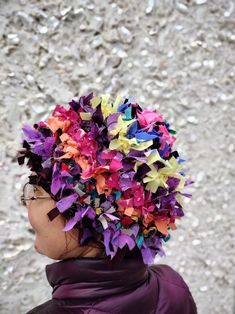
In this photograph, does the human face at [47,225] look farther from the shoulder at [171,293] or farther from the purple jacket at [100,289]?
the shoulder at [171,293]

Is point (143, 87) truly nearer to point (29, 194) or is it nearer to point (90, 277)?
point (29, 194)

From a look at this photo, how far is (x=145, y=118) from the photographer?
1391 mm

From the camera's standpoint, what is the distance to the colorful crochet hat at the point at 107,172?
1291 millimetres

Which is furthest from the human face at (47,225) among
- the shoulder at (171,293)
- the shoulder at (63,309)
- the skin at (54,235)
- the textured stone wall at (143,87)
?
the textured stone wall at (143,87)

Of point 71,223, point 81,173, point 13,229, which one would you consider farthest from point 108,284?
point 13,229

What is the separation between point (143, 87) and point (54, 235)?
1.23 metres

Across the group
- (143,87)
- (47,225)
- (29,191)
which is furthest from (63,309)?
(143,87)

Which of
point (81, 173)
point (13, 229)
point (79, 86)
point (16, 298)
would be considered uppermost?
point (81, 173)

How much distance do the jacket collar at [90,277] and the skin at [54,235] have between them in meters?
0.03

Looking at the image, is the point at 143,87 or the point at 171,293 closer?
the point at 171,293

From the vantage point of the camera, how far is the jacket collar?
51.4 inches

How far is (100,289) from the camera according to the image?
1.31 m

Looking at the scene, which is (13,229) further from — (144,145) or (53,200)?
(144,145)

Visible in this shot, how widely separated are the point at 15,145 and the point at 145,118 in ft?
2.89
